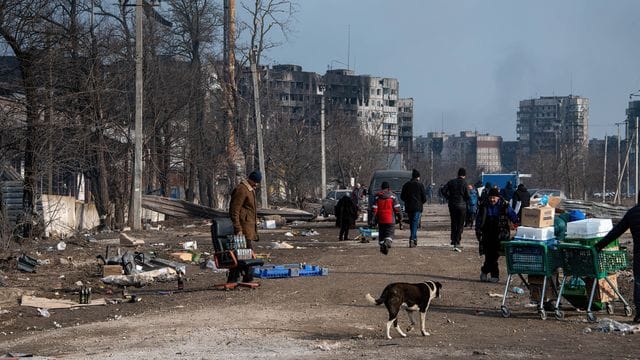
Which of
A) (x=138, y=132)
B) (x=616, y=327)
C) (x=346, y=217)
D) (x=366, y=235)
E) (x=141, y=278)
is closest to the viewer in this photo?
(x=616, y=327)

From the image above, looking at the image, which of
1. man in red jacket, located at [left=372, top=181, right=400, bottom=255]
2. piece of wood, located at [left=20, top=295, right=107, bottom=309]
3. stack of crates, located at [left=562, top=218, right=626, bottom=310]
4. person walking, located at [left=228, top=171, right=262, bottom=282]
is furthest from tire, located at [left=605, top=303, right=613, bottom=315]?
man in red jacket, located at [left=372, top=181, right=400, bottom=255]

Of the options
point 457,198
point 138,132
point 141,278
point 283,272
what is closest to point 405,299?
point 283,272

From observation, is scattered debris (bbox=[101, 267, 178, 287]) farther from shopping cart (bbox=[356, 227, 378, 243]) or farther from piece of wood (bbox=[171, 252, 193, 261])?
shopping cart (bbox=[356, 227, 378, 243])

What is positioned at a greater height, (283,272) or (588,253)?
(588,253)

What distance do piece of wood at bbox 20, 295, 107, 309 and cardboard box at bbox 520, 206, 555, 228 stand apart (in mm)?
6391

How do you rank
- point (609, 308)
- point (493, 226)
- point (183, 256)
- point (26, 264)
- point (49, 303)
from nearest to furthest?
point (609, 308) < point (49, 303) < point (493, 226) < point (26, 264) < point (183, 256)

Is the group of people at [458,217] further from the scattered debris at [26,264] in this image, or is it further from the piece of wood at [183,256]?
the scattered debris at [26,264]

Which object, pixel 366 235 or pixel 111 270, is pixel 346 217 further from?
pixel 111 270

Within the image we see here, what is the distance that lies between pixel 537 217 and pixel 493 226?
12.3 ft

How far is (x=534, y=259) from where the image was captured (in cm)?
1427

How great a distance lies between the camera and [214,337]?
40.7 feet

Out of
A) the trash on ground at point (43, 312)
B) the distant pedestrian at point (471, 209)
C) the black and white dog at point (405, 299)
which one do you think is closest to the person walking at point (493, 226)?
the black and white dog at point (405, 299)

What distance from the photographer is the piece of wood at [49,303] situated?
1571 cm

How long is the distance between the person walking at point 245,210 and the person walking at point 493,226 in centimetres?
398
